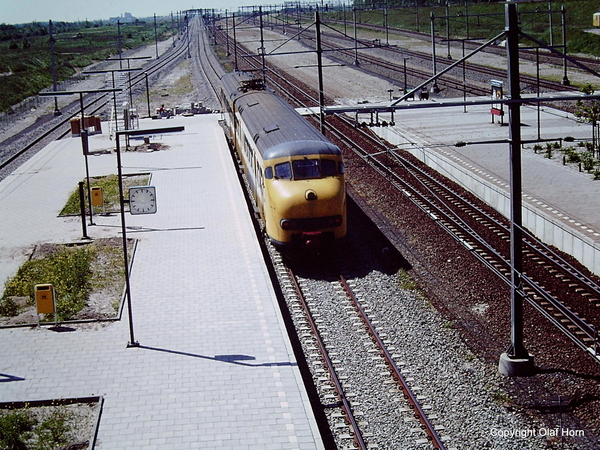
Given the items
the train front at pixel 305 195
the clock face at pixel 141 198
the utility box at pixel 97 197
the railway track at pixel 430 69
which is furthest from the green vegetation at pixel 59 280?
the railway track at pixel 430 69

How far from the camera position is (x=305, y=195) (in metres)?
18.2

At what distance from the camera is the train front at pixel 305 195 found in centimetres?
1831

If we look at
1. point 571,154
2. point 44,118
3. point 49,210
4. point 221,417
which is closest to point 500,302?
point 221,417

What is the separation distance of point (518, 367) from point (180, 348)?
5592 millimetres

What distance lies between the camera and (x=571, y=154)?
27.5 m

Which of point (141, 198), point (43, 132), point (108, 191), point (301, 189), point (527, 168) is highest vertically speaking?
point (141, 198)

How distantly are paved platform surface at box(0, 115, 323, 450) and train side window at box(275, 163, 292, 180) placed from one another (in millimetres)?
2031

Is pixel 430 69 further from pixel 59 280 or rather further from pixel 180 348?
pixel 180 348

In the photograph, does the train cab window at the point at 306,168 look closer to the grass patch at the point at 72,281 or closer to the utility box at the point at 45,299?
the grass patch at the point at 72,281

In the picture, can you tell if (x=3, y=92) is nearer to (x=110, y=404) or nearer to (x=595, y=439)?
(x=110, y=404)

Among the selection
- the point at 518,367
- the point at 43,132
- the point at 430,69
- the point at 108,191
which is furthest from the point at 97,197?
the point at 430,69

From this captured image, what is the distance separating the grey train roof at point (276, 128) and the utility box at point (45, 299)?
589 cm

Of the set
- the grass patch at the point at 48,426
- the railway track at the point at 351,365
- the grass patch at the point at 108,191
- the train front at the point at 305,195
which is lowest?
the railway track at the point at 351,365

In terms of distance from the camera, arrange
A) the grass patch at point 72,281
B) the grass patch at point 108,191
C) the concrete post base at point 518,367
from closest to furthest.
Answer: the concrete post base at point 518,367
the grass patch at point 72,281
the grass patch at point 108,191
